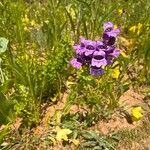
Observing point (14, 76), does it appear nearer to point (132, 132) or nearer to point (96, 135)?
point (96, 135)

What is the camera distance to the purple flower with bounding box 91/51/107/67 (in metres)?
2.40

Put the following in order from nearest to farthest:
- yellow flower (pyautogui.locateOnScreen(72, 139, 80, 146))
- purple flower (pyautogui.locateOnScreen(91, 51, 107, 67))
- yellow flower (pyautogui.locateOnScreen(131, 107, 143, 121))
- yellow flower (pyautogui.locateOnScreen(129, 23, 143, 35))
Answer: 1. purple flower (pyautogui.locateOnScreen(91, 51, 107, 67))
2. yellow flower (pyautogui.locateOnScreen(72, 139, 80, 146))
3. yellow flower (pyautogui.locateOnScreen(131, 107, 143, 121))
4. yellow flower (pyautogui.locateOnScreen(129, 23, 143, 35))

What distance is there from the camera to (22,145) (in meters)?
2.63

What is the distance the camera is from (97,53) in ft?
7.89

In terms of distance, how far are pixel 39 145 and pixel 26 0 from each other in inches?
72.1

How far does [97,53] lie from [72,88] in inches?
18.0

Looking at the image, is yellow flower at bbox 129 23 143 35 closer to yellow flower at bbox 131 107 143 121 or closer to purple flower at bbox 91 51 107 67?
yellow flower at bbox 131 107 143 121

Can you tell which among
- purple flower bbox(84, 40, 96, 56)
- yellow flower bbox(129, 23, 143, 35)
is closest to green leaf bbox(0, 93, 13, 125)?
purple flower bbox(84, 40, 96, 56)

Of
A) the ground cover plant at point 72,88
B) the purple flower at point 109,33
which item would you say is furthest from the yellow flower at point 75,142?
the purple flower at point 109,33

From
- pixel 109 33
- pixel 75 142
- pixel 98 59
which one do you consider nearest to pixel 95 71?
pixel 98 59

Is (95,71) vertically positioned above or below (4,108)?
above

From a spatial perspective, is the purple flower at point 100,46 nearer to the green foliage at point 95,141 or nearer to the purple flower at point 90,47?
the purple flower at point 90,47

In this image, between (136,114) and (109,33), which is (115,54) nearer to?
(109,33)

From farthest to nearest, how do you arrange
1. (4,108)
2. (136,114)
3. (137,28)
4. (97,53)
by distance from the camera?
1. (137,28)
2. (136,114)
3. (4,108)
4. (97,53)
